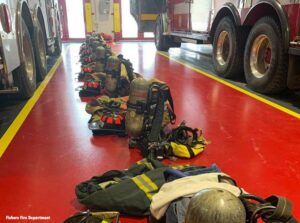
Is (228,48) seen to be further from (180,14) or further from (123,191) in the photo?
(123,191)

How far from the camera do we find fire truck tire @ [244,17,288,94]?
14.2ft

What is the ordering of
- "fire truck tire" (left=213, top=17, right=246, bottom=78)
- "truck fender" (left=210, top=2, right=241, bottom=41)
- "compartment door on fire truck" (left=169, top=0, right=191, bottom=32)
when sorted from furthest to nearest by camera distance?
"compartment door on fire truck" (left=169, top=0, right=191, bottom=32), "fire truck tire" (left=213, top=17, right=246, bottom=78), "truck fender" (left=210, top=2, right=241, bottom=41)

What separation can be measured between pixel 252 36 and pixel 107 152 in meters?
3.22

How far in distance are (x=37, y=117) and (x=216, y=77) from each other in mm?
3764

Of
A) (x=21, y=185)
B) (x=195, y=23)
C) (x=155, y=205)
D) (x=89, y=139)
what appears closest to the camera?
(x=155, y=205)

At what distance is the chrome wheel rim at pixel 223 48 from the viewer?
241 inches

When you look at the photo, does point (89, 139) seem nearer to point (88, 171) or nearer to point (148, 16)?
point (88, 171)

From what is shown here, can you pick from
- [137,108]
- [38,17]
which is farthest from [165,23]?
[137,108]

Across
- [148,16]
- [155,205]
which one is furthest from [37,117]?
[148,16]

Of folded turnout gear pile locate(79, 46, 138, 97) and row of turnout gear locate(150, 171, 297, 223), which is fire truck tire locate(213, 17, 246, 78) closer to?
folded turnout gear pile locate(79, 46, 138, 97)

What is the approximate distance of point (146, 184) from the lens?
211cm

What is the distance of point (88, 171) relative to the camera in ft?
8.42

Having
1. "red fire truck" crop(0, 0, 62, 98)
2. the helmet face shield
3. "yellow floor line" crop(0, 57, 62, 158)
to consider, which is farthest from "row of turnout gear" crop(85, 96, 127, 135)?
the helmet face shield

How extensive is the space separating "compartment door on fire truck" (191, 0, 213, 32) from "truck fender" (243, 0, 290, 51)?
159 cm
